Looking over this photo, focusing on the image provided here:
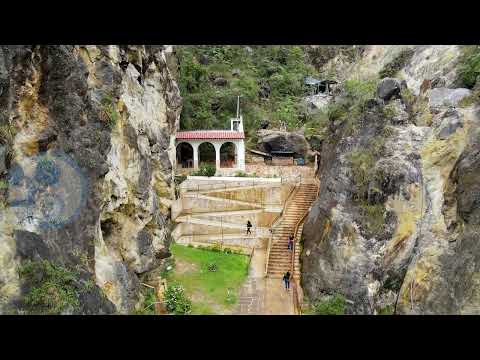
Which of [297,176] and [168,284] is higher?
[297,176]

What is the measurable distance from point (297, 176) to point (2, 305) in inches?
865

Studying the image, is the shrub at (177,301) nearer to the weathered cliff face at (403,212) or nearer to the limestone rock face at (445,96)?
the weathered cliff face at (403,212)

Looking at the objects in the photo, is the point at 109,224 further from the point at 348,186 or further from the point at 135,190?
the point at 348,186

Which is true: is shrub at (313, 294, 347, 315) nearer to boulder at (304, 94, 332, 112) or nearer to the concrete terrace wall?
the concrete terrace wall

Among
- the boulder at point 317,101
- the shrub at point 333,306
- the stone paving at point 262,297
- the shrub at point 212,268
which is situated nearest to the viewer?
the shrub at point 333,306

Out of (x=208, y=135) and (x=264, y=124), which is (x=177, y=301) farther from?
(x=264, y=124)

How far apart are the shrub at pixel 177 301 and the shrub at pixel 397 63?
21.3m

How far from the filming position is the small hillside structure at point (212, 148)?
28.8 m

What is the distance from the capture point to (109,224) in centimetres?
1466

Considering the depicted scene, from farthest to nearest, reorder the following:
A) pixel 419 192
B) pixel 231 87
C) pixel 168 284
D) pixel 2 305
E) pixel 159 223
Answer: pixel 231 87 < pixel 159 223 < pixel 168 284 < pixel 419 192 < pixel 2 305

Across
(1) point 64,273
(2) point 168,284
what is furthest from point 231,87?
(1) point 64,273

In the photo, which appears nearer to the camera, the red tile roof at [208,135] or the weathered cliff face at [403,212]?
the weathered cliff face at [403,212]

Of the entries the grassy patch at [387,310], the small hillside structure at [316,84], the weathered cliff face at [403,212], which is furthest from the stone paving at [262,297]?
the small hillside structure at [316,84]

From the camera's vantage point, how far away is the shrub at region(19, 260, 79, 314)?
7.75 metres
